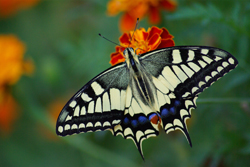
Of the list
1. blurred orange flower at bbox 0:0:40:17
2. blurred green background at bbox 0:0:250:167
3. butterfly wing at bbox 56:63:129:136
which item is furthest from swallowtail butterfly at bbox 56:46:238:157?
blurred orange flower at bbox 0:0:40:17

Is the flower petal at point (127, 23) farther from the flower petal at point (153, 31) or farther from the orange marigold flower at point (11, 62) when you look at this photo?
the orange marigold flower at point (11, 62)

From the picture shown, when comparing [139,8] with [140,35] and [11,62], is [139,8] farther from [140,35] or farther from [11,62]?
[11,62]

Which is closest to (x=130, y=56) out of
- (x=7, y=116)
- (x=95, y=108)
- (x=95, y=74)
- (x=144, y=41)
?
(x=144, y=41)

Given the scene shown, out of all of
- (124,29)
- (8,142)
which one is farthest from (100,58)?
(8,142)

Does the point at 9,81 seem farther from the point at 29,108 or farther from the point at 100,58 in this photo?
the point at 100,58

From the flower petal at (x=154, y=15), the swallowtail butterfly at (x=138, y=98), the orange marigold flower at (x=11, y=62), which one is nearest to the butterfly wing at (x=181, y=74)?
the swallowtail butterfly at (x=138, y=98)
